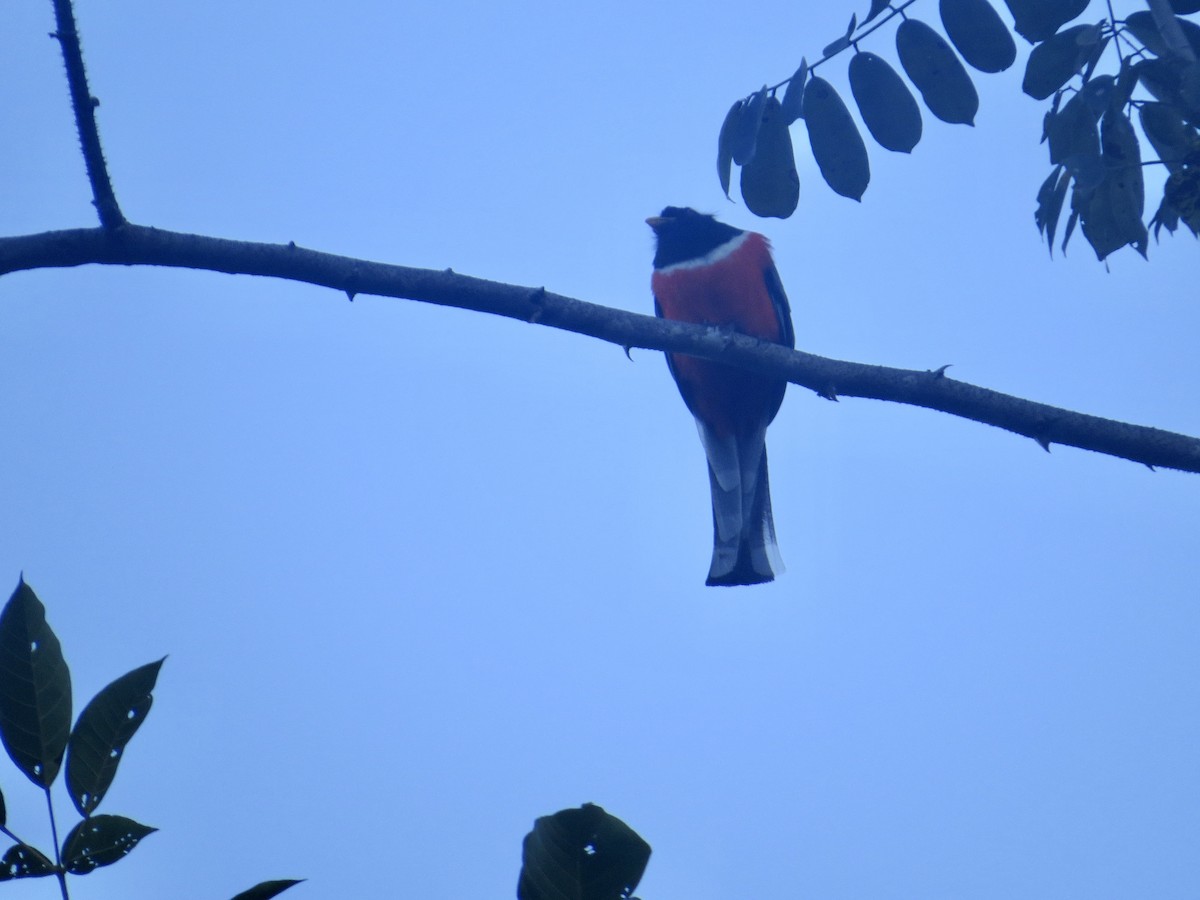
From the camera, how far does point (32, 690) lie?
1.14m

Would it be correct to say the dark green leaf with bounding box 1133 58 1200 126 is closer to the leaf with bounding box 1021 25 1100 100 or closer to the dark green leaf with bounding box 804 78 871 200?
the leaf with bounding box 1021 25 1100 100

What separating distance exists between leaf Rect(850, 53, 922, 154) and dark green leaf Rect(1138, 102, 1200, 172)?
21.4 inches

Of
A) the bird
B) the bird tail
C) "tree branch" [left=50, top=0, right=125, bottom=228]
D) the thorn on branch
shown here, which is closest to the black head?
the bird

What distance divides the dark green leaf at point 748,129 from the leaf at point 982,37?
1.44ft

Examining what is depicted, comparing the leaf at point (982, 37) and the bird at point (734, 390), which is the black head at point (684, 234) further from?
the leaf at point (982, 37)

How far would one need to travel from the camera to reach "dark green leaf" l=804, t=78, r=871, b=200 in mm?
2635

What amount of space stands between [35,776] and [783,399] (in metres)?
4.60

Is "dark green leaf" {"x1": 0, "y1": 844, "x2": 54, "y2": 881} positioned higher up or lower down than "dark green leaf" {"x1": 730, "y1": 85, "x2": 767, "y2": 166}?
lower down

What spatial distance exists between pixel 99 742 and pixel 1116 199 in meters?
2.44

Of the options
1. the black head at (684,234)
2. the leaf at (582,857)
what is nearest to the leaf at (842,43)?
the leaf at (582,857)

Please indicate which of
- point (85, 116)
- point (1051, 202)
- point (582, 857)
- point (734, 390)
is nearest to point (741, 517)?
point (734, 390)

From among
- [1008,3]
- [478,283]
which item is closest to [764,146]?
[1008,3]

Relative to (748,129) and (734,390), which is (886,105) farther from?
(734,390)

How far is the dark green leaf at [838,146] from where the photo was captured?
8.64 feet
